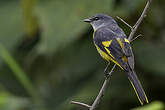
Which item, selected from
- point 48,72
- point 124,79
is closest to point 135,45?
point 124,79

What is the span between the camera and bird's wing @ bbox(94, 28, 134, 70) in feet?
13.3

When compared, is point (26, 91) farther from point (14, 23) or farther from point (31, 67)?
point (14, 23)

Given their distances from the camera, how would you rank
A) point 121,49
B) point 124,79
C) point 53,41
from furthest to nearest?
1. point 124,79
2. point 53,41
3. point 121,49

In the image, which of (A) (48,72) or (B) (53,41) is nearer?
(B) (53,41)

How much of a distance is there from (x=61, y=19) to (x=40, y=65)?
37.2 inches

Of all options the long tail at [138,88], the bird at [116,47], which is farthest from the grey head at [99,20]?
the long tail at [138,88]

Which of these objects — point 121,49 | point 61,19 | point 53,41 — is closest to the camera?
point 121,49

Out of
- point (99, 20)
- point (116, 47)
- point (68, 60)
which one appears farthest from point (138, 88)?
point (68, 60)

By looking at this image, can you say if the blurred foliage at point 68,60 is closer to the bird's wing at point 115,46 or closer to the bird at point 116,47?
the bird at point 116,47

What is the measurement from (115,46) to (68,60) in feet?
4.28

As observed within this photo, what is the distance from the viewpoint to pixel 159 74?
16.9 ft

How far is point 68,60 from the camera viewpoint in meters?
5.39

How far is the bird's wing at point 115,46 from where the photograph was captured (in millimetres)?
4049

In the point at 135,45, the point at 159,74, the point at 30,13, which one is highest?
the point at 30,13
